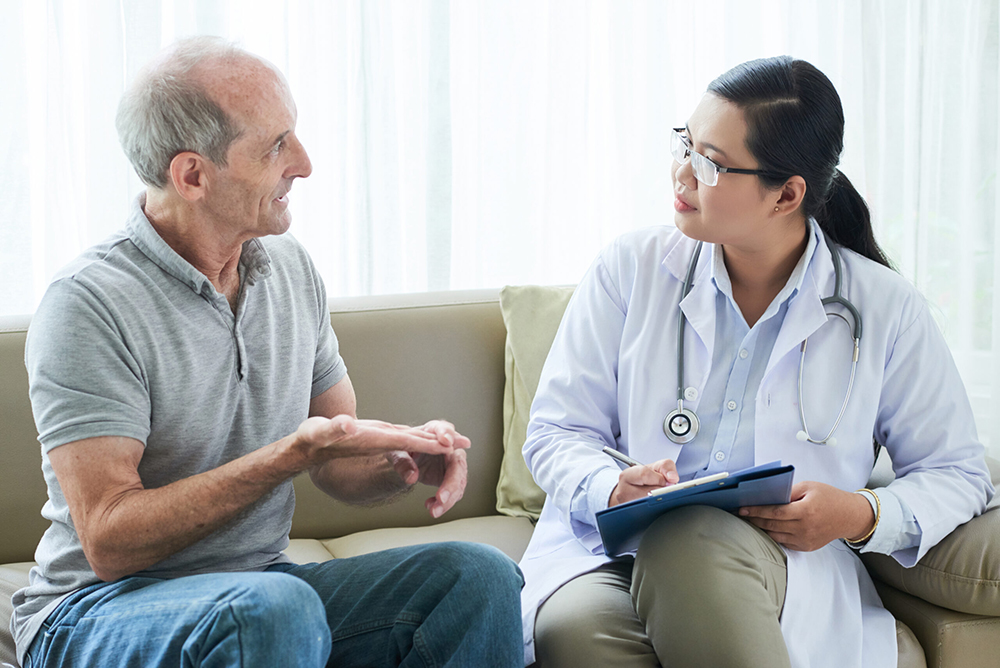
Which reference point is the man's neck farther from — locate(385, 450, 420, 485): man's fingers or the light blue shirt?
the light blue shirt

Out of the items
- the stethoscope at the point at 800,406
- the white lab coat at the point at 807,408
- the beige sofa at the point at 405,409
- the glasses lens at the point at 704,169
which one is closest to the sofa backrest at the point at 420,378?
the beige sofa at the point at 405,409

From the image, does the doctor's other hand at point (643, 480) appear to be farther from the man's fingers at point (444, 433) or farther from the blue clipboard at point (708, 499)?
the man's fingers at point (444, 433)

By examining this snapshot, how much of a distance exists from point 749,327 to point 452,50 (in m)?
1.31

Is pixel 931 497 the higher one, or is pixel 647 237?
pixel 647 237

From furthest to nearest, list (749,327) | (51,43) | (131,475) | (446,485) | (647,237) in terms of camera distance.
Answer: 1. (51,43)
2. (647,237)
3. (749,327)
4. (446,485)
5. (131,475)

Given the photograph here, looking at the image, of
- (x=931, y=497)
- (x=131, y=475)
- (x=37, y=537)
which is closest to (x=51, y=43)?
(x=37, y=537)

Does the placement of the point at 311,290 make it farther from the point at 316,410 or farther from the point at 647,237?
the point at 647,237

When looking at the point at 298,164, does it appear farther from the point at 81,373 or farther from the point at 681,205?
the point at 681,205

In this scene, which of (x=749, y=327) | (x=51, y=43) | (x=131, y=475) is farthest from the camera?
(x=51, y=43)

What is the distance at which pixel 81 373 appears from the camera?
110 centimetres

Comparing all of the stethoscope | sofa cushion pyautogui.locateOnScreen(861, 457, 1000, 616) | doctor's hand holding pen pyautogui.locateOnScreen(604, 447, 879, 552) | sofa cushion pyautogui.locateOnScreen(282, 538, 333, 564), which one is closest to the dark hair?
the stethoscope

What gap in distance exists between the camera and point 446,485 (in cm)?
126

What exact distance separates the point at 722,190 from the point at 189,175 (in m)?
0.87

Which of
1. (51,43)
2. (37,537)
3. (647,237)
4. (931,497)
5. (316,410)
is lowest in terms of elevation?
(37,537)
